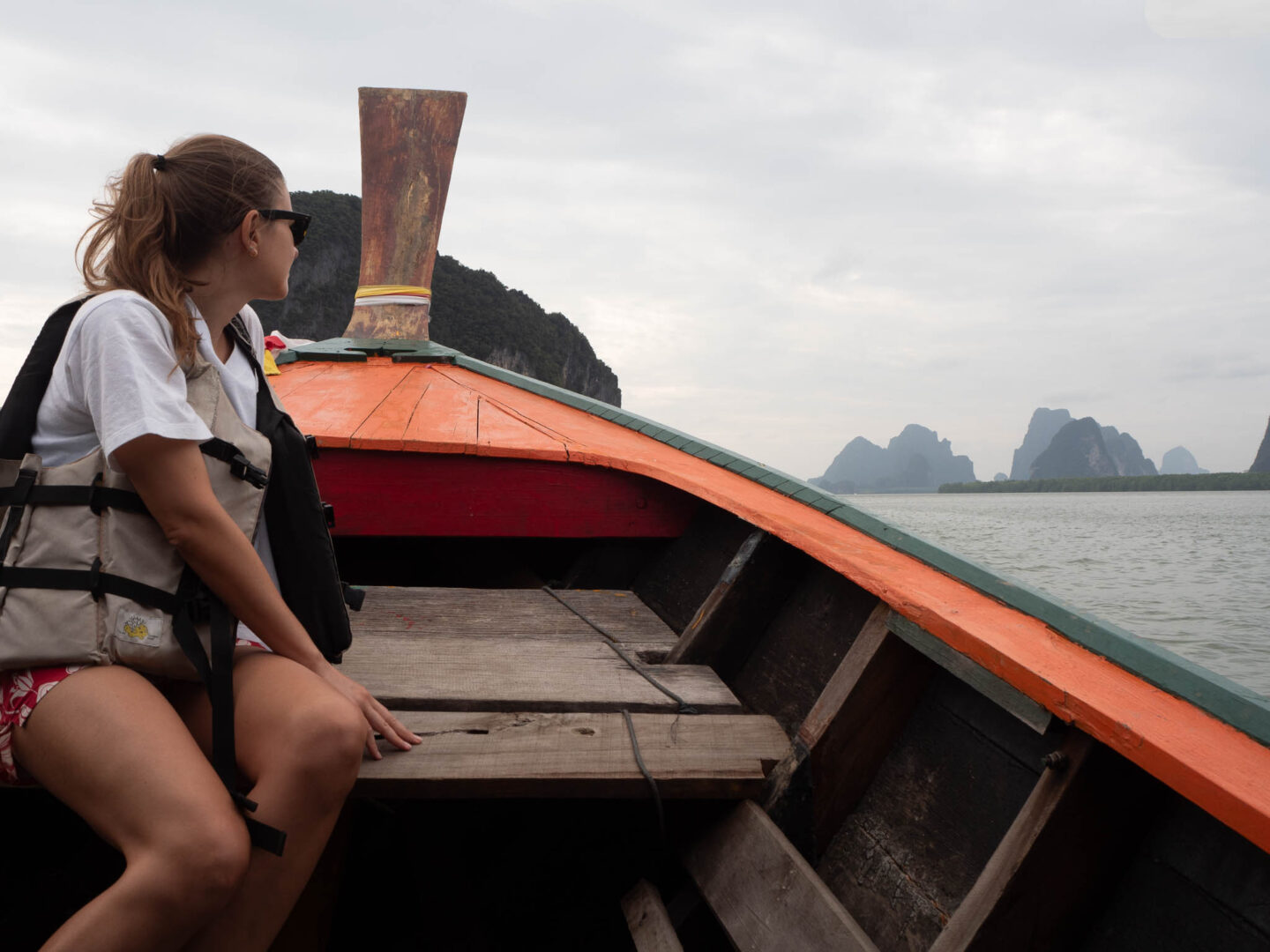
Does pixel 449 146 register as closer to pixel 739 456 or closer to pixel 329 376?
pixel 329 376

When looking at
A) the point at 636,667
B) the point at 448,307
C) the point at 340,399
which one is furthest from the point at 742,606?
the point at 448,307

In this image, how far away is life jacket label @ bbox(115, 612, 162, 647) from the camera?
3.52 feet

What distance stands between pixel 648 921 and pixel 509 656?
0.69 meters

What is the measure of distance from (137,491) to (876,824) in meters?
1.40

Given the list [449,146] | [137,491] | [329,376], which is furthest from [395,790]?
[449,146]

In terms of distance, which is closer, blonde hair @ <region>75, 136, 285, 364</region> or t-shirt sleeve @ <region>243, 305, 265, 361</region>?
blonde hair @ <region>75, 136, 285, 364</region>

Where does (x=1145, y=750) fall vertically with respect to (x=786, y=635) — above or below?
above

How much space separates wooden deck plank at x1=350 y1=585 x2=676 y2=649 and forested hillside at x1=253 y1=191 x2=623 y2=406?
158 ft

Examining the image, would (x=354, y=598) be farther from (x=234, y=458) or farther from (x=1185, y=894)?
(x=1185, y=894)

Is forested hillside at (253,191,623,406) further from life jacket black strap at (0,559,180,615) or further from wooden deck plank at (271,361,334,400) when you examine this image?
life jacket black strap at (0,559,180,615)

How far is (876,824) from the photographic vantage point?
4.80ft

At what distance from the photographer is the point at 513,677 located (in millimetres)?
1772

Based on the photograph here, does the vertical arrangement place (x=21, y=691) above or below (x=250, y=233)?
below

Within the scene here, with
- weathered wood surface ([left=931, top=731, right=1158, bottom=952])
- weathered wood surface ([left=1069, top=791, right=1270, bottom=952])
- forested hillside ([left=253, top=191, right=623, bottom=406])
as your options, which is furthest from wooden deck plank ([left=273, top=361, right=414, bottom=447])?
forested hillside ([left=253, top=191, right=623, bottom=406])
